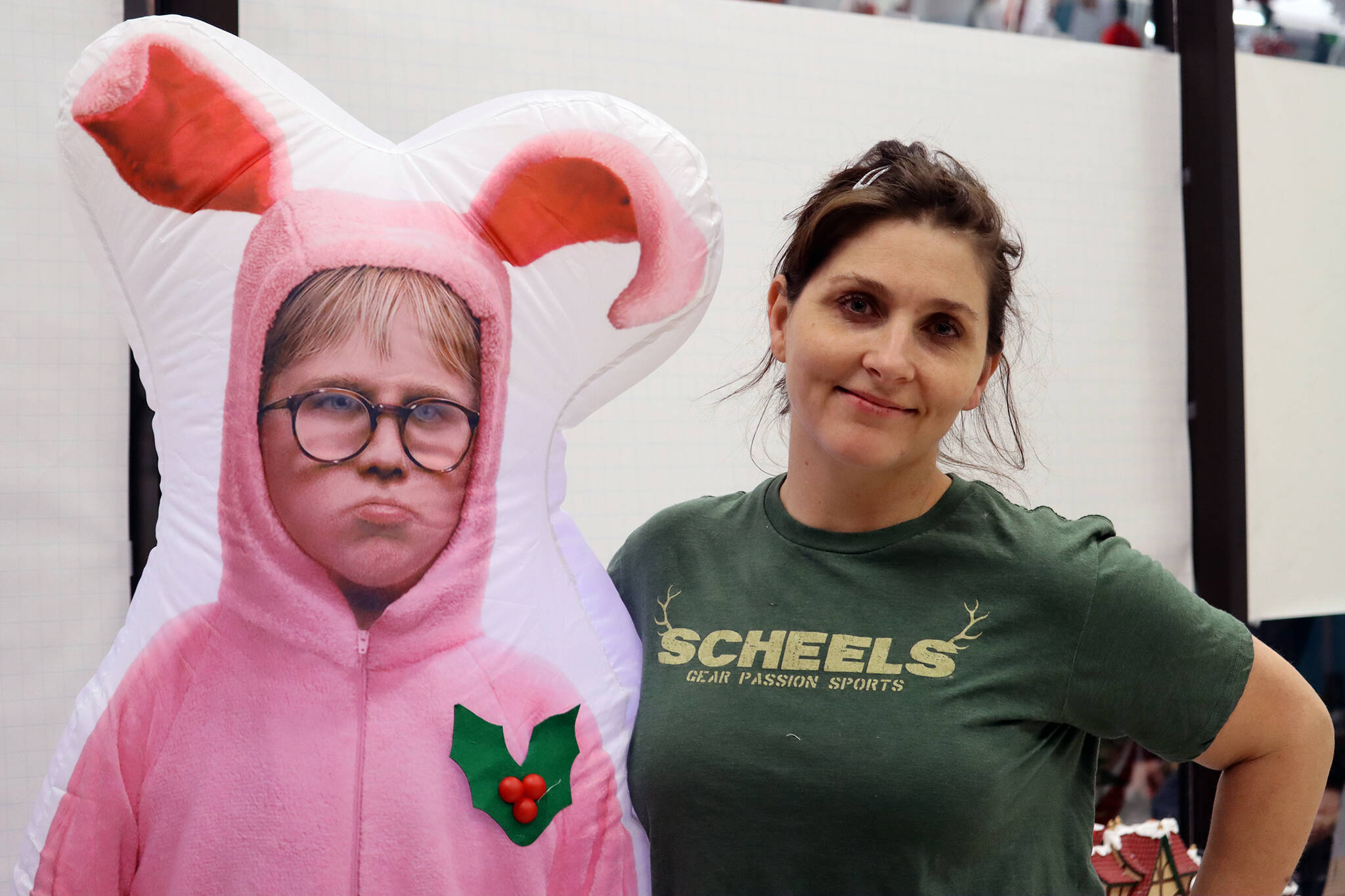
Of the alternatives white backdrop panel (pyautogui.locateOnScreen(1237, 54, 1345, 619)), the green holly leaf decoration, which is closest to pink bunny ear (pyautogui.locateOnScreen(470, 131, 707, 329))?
the green holly leaf decoration

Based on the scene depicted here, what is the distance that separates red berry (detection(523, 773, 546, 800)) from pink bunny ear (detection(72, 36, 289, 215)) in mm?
512

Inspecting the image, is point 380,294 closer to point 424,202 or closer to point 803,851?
point 424,202

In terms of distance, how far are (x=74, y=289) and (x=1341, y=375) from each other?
6.29 feet

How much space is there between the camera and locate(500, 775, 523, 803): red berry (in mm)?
799

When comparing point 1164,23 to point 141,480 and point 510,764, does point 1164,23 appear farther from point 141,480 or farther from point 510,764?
point 141,480

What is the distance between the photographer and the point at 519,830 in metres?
0.81

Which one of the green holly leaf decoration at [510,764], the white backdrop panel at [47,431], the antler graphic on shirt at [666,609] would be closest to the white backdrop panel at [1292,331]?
the antler graphic on shirt at [666,609]

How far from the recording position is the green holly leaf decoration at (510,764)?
797mm

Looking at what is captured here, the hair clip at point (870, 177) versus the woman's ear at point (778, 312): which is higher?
the hair clip at point (870, 177)

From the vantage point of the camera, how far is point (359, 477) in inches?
31.5

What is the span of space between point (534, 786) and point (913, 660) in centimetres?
34

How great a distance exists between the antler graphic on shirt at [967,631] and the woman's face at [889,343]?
14 centimetres

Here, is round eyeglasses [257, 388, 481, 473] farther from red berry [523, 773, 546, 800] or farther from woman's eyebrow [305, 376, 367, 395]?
red berry [523, 773, 546, 800]

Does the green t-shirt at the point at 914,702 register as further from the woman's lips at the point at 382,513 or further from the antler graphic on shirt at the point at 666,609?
the woman's lips at the point at 382,513
